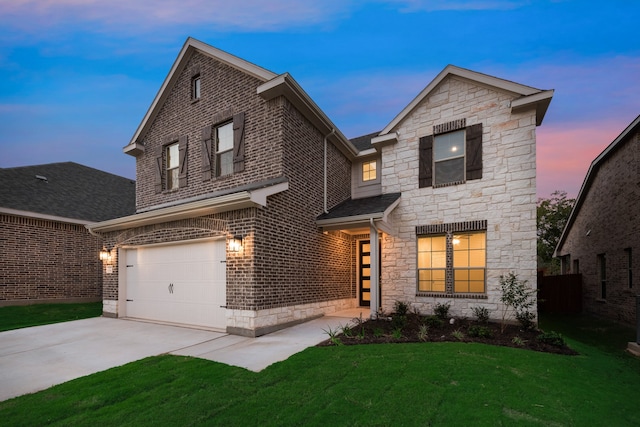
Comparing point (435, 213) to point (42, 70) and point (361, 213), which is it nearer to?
point (361, 213)

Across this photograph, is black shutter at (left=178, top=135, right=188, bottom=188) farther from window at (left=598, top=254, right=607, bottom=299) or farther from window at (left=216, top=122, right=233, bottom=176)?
window at (left=598, top=254, right=607, bottom=299)

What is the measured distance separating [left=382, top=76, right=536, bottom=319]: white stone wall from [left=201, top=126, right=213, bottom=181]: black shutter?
5.52 m

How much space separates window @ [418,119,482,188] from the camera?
9102 millimetres

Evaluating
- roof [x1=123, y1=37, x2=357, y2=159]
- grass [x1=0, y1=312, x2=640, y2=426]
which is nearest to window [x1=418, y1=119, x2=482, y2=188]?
roof [x1=123, y1=37, x2=357, y2=159]

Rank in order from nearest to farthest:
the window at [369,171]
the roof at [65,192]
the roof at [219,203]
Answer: the roof at [219,203]
the window at [369,171]
the roof at [65,192]

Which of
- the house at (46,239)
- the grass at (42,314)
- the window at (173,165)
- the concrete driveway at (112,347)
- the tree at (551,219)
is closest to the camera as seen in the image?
the concrete driveway at (112,347)

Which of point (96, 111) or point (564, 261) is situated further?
point (96, 111)

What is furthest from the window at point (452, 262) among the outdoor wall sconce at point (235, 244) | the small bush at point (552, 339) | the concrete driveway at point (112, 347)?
the outdoor wall sconce at point (235, 244)

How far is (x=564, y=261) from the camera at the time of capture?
771 inches

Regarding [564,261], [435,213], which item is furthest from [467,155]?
[564,261]

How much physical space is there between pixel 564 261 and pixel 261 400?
22025mm

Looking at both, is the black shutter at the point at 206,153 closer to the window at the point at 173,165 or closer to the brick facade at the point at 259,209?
the brick facade at the point at 259,209

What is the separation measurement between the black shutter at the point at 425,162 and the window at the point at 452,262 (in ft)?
5.48

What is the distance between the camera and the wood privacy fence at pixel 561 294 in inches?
538
